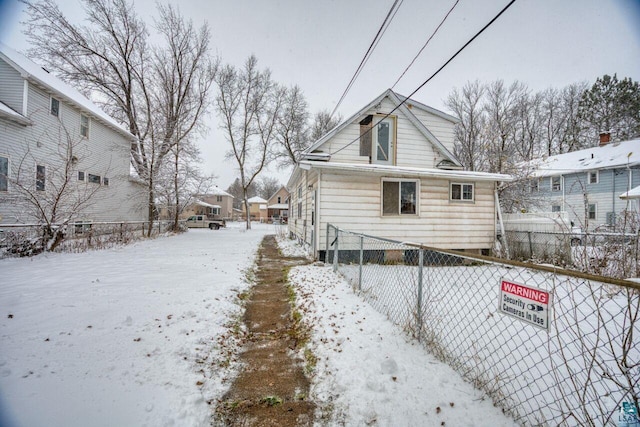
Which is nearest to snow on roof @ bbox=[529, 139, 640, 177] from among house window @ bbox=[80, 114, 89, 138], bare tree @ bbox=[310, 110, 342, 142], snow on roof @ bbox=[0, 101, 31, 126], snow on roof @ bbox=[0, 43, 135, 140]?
bare tree @ bbox=[310, 110, 342, 142]

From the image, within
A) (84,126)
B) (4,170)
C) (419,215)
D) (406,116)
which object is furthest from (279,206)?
(419,215)

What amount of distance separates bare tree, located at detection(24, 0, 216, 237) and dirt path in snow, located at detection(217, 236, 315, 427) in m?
14.6

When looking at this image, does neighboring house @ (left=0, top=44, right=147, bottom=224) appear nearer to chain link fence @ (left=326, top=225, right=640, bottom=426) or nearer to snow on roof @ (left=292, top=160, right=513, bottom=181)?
snow on roof @ (left=292, top=160, right=513, bottom=181)

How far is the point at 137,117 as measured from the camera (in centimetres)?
1978

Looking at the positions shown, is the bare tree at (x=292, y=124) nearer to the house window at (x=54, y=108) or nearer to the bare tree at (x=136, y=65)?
the bare tree at (x=136, y=65)

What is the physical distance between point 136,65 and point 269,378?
77.8ft

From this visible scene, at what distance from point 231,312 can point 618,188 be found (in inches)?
1077

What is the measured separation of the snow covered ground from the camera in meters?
2.11

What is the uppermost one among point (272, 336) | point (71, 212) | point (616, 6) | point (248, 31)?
point (248, 31)

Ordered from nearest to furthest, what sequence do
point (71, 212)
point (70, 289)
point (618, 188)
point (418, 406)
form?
point (418, 406), point (70, 289), point (71, 212), point (618, 188)

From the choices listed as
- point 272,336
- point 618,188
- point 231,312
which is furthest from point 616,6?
point 618,188

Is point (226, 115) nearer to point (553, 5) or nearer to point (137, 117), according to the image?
point (137, 117)

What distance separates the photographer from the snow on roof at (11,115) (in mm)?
10109

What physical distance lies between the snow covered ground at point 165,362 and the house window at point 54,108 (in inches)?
483
